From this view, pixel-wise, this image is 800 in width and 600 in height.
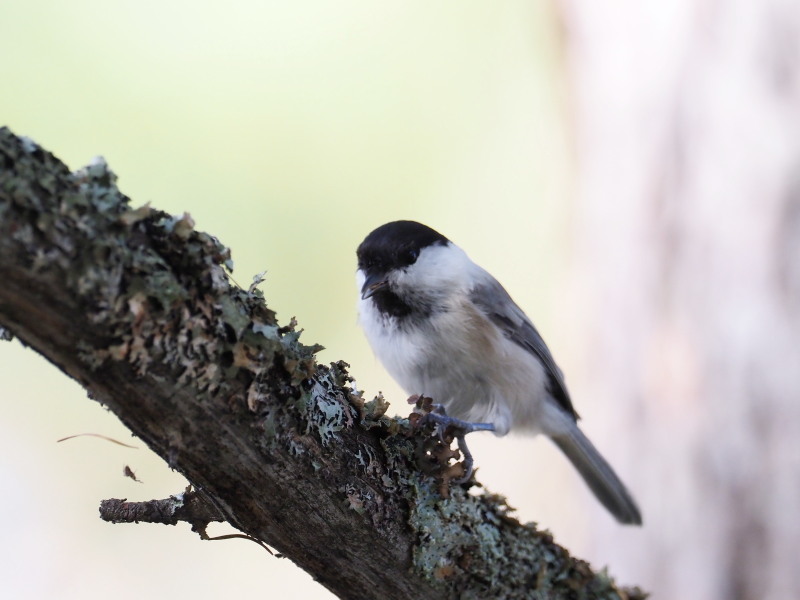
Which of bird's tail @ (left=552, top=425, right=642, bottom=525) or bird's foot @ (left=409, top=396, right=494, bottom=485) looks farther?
bird's tail @ (left=552, top=425, right=642, bottom=525)

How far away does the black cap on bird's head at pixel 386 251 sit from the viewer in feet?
6.91

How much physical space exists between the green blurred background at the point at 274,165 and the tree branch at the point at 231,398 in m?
1.80

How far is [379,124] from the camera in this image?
13.1ft

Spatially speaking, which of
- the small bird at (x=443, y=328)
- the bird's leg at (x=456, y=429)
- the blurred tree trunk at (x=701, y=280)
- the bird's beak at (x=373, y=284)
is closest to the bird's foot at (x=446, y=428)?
the bird's leg at (x=456, y=429)

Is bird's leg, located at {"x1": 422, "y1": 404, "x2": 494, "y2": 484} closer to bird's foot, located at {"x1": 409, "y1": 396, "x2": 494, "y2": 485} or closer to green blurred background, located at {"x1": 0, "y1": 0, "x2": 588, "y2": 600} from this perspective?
bird's foot, located at {"x1": 409, "y1": 396, "x2": 494, "y2": 485}

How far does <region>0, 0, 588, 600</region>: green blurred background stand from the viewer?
3402mm

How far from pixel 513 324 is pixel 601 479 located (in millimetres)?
674

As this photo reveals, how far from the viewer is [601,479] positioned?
101 inches

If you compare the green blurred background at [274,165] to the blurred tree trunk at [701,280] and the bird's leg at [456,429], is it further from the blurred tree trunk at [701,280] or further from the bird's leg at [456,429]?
the bird's leg at [456,429]

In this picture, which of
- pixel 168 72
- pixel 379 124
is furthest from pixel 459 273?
pixel 168 72

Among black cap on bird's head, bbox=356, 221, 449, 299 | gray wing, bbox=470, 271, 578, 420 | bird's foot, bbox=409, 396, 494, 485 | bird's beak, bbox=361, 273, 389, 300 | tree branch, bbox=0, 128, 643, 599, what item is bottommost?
tree branch, bbox=0, 128, 643, 599

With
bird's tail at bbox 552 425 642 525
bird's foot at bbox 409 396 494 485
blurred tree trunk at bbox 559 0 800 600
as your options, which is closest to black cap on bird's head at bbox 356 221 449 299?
bird's foot at bbox 409 396 494 485

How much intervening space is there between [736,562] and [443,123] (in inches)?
106

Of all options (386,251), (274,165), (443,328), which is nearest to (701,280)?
(443,328)
